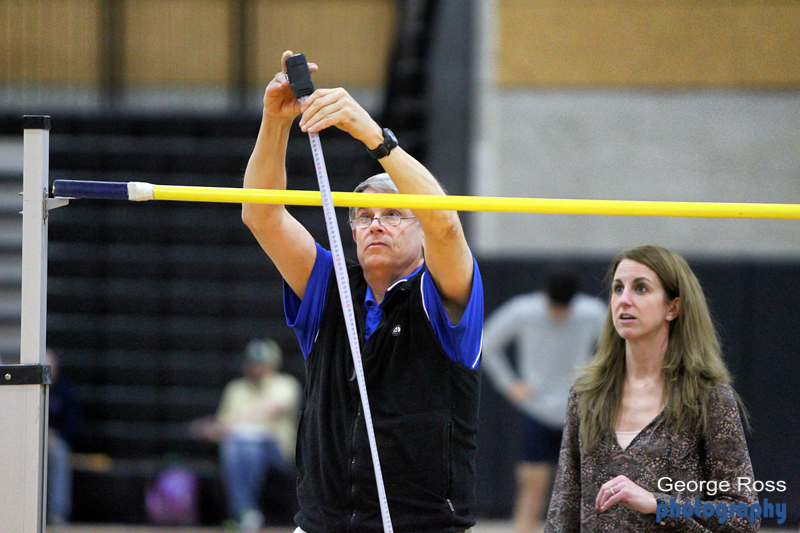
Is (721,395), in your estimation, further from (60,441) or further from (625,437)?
(60,441)

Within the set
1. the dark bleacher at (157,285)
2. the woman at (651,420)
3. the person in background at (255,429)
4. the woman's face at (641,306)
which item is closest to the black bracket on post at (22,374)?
the woman at (651,420)

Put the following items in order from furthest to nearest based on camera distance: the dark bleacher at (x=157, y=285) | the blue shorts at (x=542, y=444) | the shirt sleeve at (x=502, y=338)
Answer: the dark bleacher at (x=157, y=285) < the shirt sleeve at (x=502, y=338) < the blue shorts at (x=542, y=444)

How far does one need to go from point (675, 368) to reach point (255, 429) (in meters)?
4.82

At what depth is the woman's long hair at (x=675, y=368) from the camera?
2488mm

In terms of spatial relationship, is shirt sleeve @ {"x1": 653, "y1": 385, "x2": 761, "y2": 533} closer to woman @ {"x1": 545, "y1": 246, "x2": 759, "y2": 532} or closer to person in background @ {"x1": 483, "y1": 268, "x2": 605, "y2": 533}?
woman @ {"x1": 545, "y1": 246, "x2": 759, "y2": 532}

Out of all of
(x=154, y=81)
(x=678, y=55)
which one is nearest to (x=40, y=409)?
(x=678, y=55)

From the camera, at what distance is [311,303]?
2615 mm

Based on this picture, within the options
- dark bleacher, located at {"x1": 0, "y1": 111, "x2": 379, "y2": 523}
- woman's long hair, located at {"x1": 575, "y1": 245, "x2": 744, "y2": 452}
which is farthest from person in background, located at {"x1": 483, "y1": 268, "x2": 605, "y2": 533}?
woman's long hair, located at {"x1": 575, "y1": 245, "x2": 744, "y2": 452}

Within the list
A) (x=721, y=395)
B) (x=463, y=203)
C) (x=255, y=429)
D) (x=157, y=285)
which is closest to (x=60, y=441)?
(x=255, y=429)

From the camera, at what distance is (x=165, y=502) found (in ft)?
23.0

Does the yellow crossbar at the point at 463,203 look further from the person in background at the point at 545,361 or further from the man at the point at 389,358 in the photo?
the person in background at the point at 545,361

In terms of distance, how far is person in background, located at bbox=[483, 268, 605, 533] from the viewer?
5680 millimetres

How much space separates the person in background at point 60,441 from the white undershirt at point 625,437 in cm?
534

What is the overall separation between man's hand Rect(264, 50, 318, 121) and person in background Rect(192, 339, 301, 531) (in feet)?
15.1
